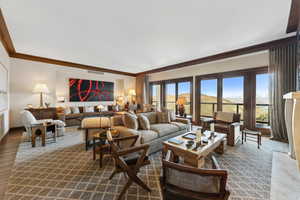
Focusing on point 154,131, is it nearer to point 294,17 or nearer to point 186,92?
point 294,17

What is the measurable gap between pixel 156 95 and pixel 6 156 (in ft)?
20.5

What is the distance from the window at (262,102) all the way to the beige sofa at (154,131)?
2.67 meters

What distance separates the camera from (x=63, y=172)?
82.8 inches

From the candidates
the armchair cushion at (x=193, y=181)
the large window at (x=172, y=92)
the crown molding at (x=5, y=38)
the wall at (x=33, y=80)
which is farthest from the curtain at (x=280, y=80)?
the wall at (x=33, y=80)

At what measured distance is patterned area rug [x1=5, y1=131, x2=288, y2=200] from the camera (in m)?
1.64

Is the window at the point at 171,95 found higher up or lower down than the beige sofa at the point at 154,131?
higher up

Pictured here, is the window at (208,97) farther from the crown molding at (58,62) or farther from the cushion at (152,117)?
the crown molding at (58,62)

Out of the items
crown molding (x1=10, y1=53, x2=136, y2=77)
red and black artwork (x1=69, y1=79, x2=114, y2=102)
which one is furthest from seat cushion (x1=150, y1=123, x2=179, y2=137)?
crown molding (x1=10, y1=53, x2=136, y2=77)

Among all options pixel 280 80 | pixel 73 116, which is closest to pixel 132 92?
pixel 73 116

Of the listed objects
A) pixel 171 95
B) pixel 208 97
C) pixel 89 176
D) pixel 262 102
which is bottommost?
pixel 89 176

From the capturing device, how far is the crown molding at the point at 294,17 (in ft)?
7.11

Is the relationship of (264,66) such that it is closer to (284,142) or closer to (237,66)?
A: (237,66)

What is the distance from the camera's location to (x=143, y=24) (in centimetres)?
267

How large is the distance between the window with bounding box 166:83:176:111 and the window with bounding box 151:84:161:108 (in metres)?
0.54
